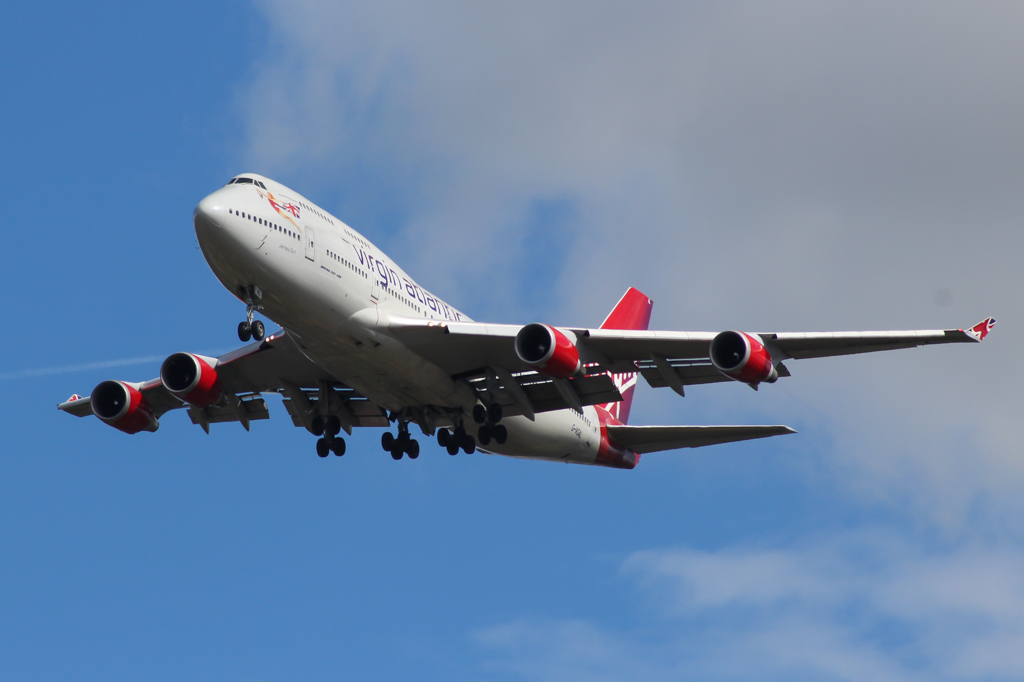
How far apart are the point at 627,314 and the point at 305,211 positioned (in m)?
18.1

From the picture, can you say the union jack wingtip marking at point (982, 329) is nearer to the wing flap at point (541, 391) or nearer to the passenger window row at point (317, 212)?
the wing flap at point (541, 391)

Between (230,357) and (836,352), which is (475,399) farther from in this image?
(836,352)

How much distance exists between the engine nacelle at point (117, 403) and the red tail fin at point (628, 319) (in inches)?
662

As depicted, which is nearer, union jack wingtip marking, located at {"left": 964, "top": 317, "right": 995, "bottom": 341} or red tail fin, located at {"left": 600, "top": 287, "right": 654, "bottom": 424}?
union jack wingtip marking, located at {"left": 964, "top": 317, "right": 995, "bottom": 341}

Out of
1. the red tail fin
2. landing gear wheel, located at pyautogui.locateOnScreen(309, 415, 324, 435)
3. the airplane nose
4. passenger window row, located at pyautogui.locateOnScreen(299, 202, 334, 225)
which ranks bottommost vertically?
the airplane nose

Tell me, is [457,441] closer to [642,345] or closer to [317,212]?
[642,345]

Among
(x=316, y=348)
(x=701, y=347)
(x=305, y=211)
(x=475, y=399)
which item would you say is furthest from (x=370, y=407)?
(x=701, y=347)

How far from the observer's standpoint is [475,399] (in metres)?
32.3

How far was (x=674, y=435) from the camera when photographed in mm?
36688

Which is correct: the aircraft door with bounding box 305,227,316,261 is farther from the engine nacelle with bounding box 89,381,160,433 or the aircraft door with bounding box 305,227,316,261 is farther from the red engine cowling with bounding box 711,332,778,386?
the engine nacelle with bounding box 89,381,160,433

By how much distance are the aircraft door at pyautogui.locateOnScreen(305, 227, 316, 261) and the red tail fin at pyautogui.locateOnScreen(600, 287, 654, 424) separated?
54.8ft

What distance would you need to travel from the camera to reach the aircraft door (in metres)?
26.9

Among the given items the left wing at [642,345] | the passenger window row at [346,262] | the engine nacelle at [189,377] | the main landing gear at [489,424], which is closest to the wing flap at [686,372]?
the left wing at [642,345]

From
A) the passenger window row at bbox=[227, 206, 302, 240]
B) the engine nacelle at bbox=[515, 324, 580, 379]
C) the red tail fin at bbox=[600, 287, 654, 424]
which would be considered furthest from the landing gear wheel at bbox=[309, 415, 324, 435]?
the red tail fin at bbox=[600, 287, 654, 424]
